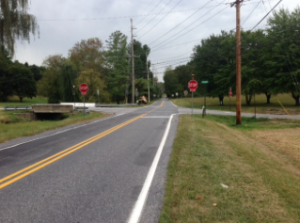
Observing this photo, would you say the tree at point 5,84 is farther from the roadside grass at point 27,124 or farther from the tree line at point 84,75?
the roadside grass at point 27,124

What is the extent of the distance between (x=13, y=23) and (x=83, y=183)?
1694cm

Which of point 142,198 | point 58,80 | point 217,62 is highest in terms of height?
point 217,62

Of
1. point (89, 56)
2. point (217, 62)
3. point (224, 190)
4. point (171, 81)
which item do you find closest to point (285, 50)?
point (217, 62)

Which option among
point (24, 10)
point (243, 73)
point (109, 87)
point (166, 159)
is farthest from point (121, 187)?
point (109, 87)

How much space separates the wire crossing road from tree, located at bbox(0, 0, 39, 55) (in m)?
11.5

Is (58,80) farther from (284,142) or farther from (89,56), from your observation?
(284,142)

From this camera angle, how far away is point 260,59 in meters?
38.3

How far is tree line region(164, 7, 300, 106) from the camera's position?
3344cm

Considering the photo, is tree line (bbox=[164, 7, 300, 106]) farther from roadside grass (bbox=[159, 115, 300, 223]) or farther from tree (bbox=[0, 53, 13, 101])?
tree (bbox=[0, 53, 13, 101])

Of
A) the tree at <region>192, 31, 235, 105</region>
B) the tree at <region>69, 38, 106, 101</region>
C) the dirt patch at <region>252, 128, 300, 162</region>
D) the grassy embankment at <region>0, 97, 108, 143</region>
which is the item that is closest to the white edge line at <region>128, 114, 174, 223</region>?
the dirt patch at <region>252, 128, 300, 162</region>

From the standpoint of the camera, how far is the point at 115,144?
1010 centimetres

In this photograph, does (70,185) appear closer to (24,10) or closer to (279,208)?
(279,208)

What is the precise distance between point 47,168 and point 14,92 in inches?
2761

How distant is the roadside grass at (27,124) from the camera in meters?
14.4
